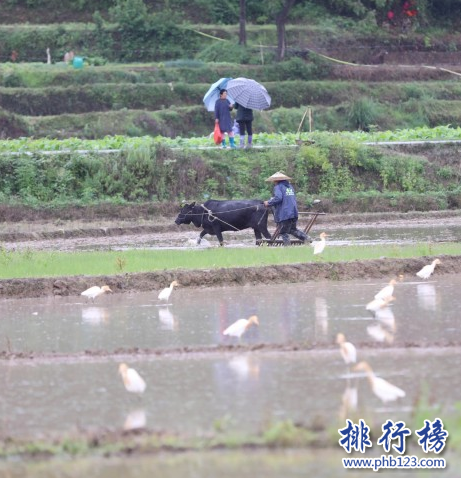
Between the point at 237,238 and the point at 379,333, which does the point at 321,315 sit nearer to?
the point at 379,333

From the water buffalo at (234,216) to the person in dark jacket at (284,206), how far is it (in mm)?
811

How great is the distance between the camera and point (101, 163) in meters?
22.5

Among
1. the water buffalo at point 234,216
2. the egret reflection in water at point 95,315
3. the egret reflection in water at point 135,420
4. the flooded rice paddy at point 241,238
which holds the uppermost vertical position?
the egret reflection in water at point 135,420

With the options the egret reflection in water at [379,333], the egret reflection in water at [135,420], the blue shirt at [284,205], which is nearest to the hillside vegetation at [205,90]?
the blue shirt at [284,205]

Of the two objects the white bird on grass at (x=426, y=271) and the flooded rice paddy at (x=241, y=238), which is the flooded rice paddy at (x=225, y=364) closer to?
the white bird on grass at (x=426, y=271)

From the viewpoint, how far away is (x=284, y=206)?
1620 cm

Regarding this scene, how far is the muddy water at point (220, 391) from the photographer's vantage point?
7680mm

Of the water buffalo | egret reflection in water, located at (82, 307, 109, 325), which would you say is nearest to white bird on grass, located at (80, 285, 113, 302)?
egret reflection in water, located at (82, 307, 109, 325)

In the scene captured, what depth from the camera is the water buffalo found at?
17344 mm

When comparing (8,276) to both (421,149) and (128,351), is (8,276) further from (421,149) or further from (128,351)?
(421,149)

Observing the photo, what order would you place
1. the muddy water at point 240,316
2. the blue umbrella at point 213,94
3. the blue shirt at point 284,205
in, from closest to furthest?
the muddy water at point 240,316
the blue shirt at point 284,205
the blue umbrella at point 213,94

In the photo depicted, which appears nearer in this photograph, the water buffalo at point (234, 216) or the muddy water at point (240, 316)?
the muddy water at point (240, 316)

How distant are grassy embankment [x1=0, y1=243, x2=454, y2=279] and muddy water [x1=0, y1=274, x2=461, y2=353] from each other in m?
0.62

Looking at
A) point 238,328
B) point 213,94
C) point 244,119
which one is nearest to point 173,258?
point 238,328
